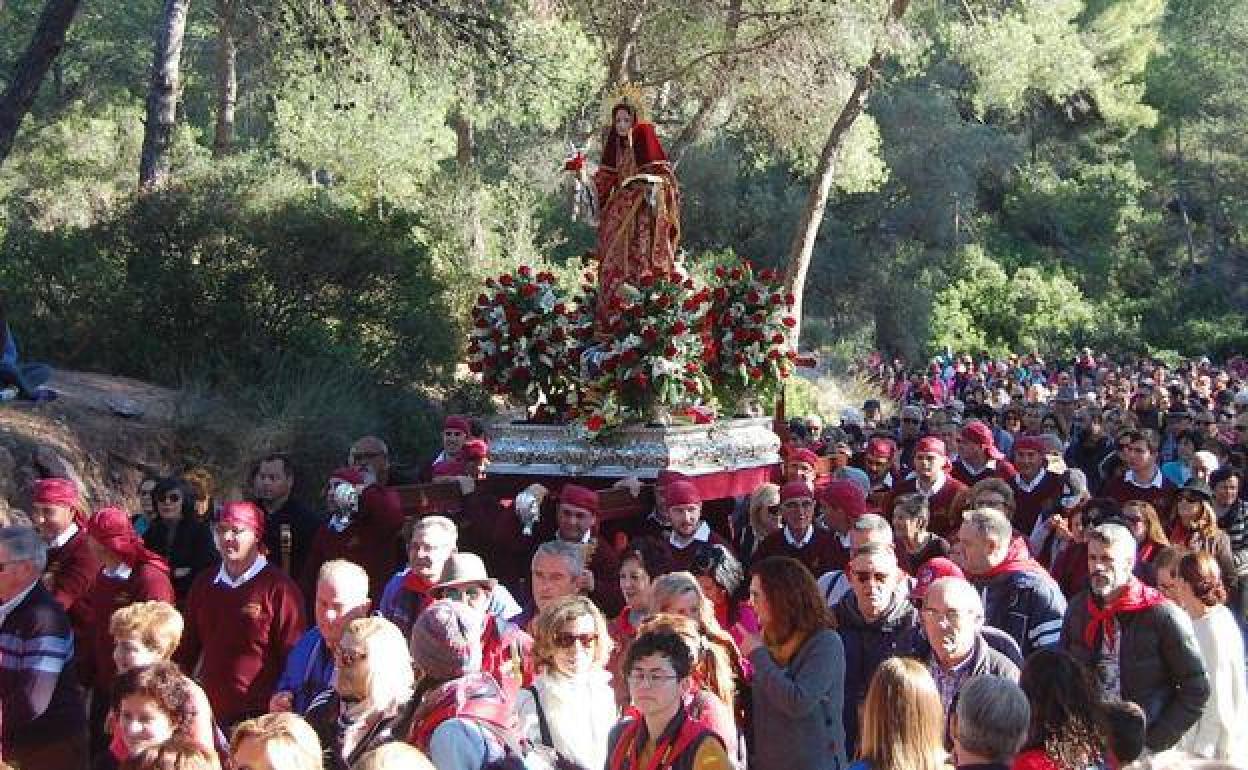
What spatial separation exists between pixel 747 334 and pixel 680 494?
12.0 ft

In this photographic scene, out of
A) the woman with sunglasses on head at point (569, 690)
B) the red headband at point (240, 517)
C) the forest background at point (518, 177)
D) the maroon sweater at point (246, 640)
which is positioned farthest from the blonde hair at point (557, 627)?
the forest background at point (518, 177)

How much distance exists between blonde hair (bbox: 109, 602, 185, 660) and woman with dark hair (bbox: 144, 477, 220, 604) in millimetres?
2353

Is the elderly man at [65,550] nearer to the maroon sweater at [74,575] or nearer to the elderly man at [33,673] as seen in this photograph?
the maroon sweater at [74,575]

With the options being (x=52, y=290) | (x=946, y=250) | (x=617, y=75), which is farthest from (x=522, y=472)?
(x=946, y=250)

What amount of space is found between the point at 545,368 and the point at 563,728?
253 inches

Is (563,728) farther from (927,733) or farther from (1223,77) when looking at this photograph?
(1223,77)

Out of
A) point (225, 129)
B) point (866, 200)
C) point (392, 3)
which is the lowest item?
point (392, 3)

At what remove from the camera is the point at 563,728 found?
5.32m

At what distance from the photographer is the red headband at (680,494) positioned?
329 inches

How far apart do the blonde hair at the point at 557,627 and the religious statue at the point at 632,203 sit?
6.45m

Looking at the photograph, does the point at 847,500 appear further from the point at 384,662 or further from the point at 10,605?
the point at 10,605

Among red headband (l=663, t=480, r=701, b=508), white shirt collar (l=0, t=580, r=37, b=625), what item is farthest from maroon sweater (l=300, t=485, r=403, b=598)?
white shirt collar (l=0, t=580, r=37, b=625)

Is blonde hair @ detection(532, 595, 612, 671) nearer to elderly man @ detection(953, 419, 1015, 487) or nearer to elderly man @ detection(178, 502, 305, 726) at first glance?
elderly man @ detection(178, 502, 305, 726)

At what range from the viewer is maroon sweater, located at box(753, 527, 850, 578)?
830 centimetres
